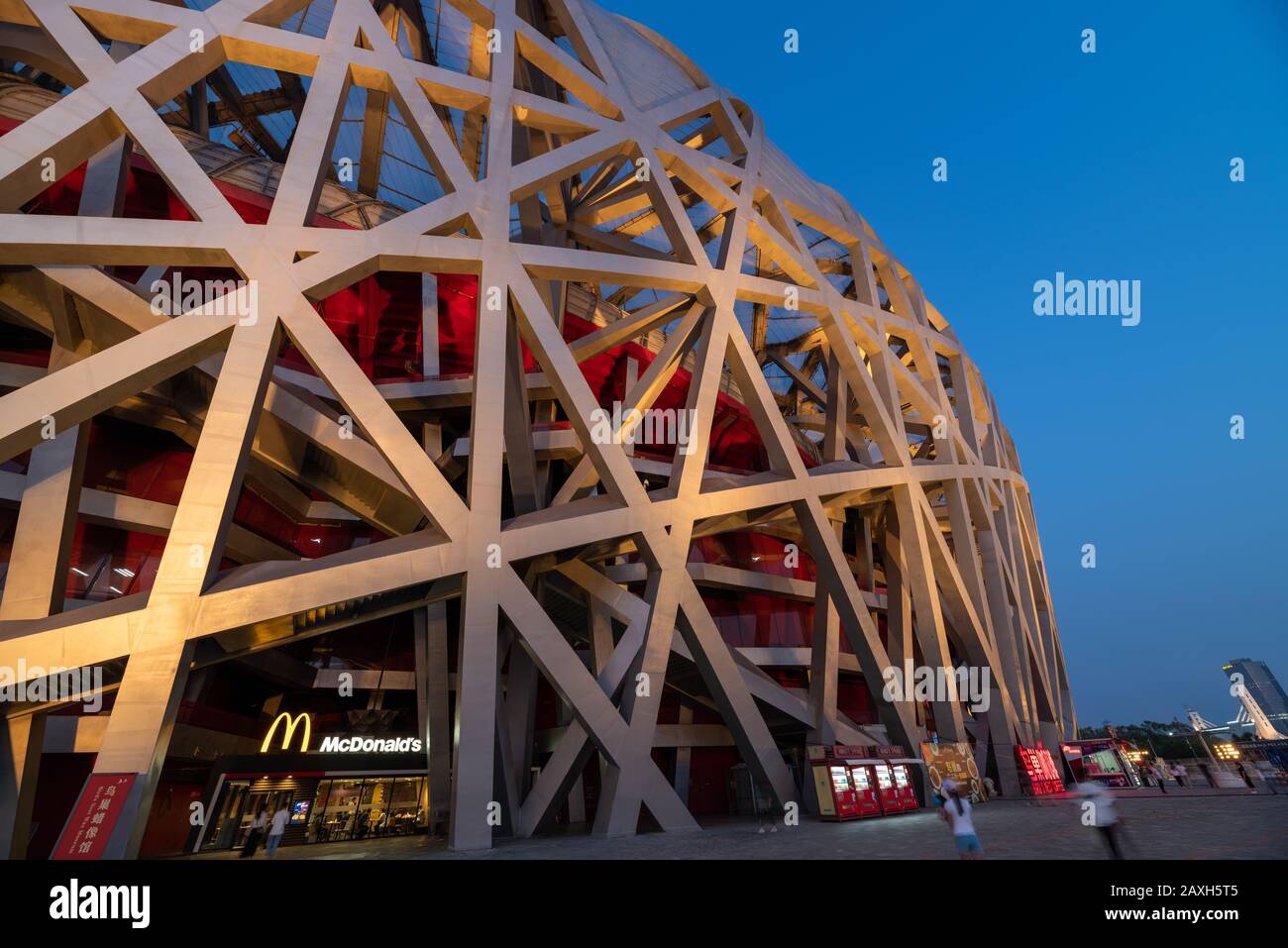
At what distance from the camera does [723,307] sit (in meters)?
17.0

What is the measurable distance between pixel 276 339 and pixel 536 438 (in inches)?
399

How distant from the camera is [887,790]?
15.4m

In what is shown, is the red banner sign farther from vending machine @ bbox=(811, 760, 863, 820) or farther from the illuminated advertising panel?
the illuminated advertising panel

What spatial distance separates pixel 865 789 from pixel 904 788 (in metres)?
1.55

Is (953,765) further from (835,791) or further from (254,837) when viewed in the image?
(254,837)

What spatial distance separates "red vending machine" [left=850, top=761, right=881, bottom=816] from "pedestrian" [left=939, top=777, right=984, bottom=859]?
7777 millimetres

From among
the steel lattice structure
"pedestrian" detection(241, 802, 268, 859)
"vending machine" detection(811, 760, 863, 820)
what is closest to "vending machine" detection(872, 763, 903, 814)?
"vending machine" detection(811, 760, 863, 820)

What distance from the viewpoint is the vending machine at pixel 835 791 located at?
46.8ft

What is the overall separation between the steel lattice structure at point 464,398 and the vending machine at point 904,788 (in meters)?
1.36

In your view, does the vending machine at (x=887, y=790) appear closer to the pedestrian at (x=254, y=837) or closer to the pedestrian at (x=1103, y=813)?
the pedestrian at (x=1103, y=813)

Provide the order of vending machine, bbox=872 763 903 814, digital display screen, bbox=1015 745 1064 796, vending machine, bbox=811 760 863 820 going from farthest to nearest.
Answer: digital display screen, bbox=1015 745 1064 796, vending machine, bbox=872 763 903 814, vending machine, bbox=811 760 863 820

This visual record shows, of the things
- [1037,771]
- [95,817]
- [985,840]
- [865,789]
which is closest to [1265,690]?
[1037,771]

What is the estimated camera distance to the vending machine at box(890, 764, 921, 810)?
15695mm
